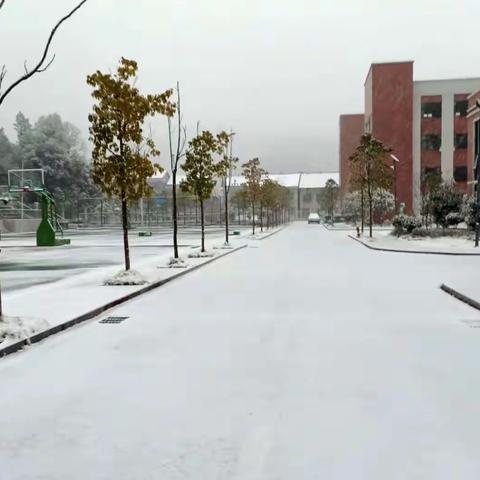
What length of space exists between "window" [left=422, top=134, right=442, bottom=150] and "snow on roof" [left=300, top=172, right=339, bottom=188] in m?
64.6

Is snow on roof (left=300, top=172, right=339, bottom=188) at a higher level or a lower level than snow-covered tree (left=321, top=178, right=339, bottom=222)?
higher

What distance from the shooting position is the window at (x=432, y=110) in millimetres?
81938

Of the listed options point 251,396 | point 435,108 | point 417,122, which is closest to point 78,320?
point 251,396

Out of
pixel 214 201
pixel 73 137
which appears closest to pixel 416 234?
pixel 214 201

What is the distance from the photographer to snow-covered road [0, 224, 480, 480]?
437 cm

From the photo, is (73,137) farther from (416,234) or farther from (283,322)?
(283,322)

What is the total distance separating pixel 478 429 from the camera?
5.04 metres

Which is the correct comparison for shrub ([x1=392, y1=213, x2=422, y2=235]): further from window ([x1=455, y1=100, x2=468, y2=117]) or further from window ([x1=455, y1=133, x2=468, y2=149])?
window ([x1=455, y1=100, x2=468, y2=117])

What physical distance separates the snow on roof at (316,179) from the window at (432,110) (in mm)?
64661

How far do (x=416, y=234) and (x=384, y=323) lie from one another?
99.8 ft

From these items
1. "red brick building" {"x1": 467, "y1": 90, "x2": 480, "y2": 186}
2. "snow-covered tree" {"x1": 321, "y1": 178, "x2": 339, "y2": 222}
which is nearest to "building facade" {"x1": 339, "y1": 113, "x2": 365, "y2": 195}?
"snow-covered tree" {"x1": 321, "y1": 178, "x2": 339, "y2": 222}

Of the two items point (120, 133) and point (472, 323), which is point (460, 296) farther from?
point (120, 133)

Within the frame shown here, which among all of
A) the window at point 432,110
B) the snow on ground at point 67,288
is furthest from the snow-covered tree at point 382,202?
the snow on ground at point 67,288

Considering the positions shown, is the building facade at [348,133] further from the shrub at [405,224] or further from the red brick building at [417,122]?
the shrub at [405,224]
